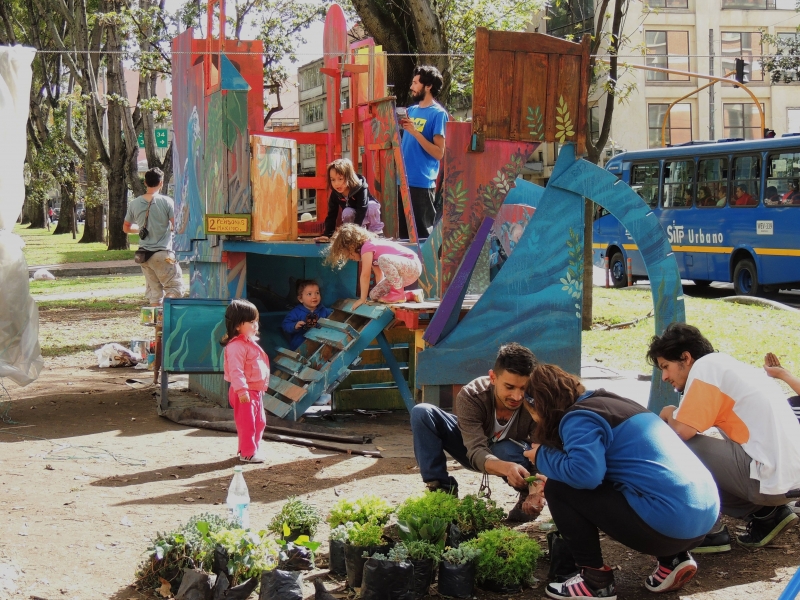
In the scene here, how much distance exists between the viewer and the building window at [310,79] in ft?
207

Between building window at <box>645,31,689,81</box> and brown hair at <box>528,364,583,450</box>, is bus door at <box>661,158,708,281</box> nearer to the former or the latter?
brown hair at <box>528,364,583,450</box>

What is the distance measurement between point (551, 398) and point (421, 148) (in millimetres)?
5781

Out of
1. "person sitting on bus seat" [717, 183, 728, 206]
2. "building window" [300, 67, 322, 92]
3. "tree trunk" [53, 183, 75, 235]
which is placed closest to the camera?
"person sitting on bus seat" [717, 183, 728, 206]

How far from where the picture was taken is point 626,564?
498cm

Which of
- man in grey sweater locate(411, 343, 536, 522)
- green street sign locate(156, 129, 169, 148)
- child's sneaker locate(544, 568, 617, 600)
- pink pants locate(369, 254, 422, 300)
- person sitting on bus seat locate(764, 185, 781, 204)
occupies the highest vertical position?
green street sign locate(156, 129, 169, 148)

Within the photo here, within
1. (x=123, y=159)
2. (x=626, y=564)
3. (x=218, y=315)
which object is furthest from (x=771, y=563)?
(x=123, y=159)

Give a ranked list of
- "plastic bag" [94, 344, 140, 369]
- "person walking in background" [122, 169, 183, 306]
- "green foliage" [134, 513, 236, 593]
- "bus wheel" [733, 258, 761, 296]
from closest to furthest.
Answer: "green foliage" [134, 513, 236, 593] → "plastic bag" [94, 344, 140, 369] → "person walking in background" [122, 169, 183, 306] → "bus wheel" [733, 258, 761, 296]

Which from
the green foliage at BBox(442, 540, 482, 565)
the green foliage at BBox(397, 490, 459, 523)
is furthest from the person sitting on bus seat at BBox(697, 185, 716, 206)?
the green foliage at BBox(442, 540, 482, 565)

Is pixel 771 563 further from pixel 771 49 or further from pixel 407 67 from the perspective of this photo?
pixel 771 49

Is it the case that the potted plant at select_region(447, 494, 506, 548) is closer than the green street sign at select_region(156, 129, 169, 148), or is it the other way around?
the potted plant at select_region(447, 494, 506, 548)

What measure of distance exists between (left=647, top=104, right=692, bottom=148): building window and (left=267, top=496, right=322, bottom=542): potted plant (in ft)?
139

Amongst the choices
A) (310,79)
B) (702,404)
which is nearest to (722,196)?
(702,404)

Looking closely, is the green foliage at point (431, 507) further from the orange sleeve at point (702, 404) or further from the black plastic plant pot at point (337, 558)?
the orange sleeve at point (702, 404)

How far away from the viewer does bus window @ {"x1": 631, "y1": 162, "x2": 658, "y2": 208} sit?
22.3 metres
